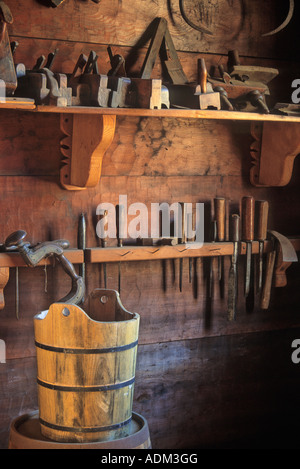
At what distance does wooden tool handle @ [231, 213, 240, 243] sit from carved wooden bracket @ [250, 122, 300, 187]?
0.85 ft

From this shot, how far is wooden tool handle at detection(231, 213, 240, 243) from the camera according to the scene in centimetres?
295

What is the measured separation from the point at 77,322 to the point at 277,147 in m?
1.39

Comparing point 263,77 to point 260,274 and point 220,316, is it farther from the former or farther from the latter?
point 220,316

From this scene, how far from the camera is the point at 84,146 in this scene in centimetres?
259

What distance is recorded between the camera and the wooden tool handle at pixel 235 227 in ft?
9.69
